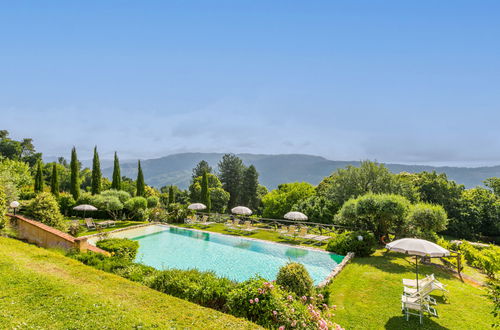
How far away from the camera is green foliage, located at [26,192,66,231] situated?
43.8 feet

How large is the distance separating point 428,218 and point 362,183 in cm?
908

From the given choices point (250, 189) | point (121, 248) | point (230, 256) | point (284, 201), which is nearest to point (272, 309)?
point (121, 248)

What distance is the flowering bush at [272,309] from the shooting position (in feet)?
16.0

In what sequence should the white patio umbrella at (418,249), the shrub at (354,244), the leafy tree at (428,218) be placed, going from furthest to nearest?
the leafy tree at (428,218)
the shrub at (354,244)
the white patio umbrella at (418,249)

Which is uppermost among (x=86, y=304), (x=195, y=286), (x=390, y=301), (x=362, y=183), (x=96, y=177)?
(x=96, y=177)

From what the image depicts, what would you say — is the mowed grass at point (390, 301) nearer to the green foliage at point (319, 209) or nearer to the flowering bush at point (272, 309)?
the flowering bush at point (272, 309)

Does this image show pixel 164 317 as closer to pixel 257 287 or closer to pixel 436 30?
pixel 257 287

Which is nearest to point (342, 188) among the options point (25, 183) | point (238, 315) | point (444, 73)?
point (444, 73)

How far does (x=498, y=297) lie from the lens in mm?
3510

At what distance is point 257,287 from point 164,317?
6.25 feet

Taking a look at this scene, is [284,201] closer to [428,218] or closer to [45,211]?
[428,218]

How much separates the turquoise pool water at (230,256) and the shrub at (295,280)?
12.4 ft

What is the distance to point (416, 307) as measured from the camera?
6309 mm

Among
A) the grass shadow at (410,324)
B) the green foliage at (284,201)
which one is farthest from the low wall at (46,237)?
the green foliage at (284,201)
